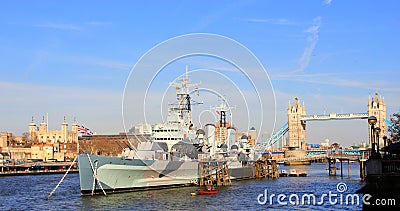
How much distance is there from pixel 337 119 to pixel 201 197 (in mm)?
160425

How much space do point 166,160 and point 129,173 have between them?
4.98 m

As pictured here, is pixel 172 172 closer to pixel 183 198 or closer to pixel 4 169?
pixel 183 198

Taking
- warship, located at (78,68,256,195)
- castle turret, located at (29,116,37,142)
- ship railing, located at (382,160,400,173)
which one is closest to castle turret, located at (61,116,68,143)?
castle turret, located at (29,116,37,142)

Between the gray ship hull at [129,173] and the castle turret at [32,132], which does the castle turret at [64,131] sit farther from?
the gray ship hull at [129,173]

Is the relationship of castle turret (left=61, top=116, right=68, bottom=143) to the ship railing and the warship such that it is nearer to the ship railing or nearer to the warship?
the warship

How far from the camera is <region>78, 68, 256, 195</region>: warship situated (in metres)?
42.6

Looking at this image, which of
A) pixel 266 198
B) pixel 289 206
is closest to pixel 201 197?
pixel 266 198

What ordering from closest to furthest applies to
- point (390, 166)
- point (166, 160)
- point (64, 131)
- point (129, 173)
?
point (390, 166) → point (129, 173) → point (166, 160) → point (64, 131)

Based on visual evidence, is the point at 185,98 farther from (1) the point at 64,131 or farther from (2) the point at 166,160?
(1) the point at 64,131

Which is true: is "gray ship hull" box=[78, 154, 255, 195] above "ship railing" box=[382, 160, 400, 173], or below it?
below

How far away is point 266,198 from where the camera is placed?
43750mm

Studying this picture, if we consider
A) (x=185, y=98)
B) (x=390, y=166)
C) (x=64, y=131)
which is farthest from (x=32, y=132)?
(x=390, y=166)

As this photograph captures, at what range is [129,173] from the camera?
44.8m

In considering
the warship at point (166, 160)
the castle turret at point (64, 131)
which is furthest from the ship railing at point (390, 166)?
the castle turret at point (64, 131)
